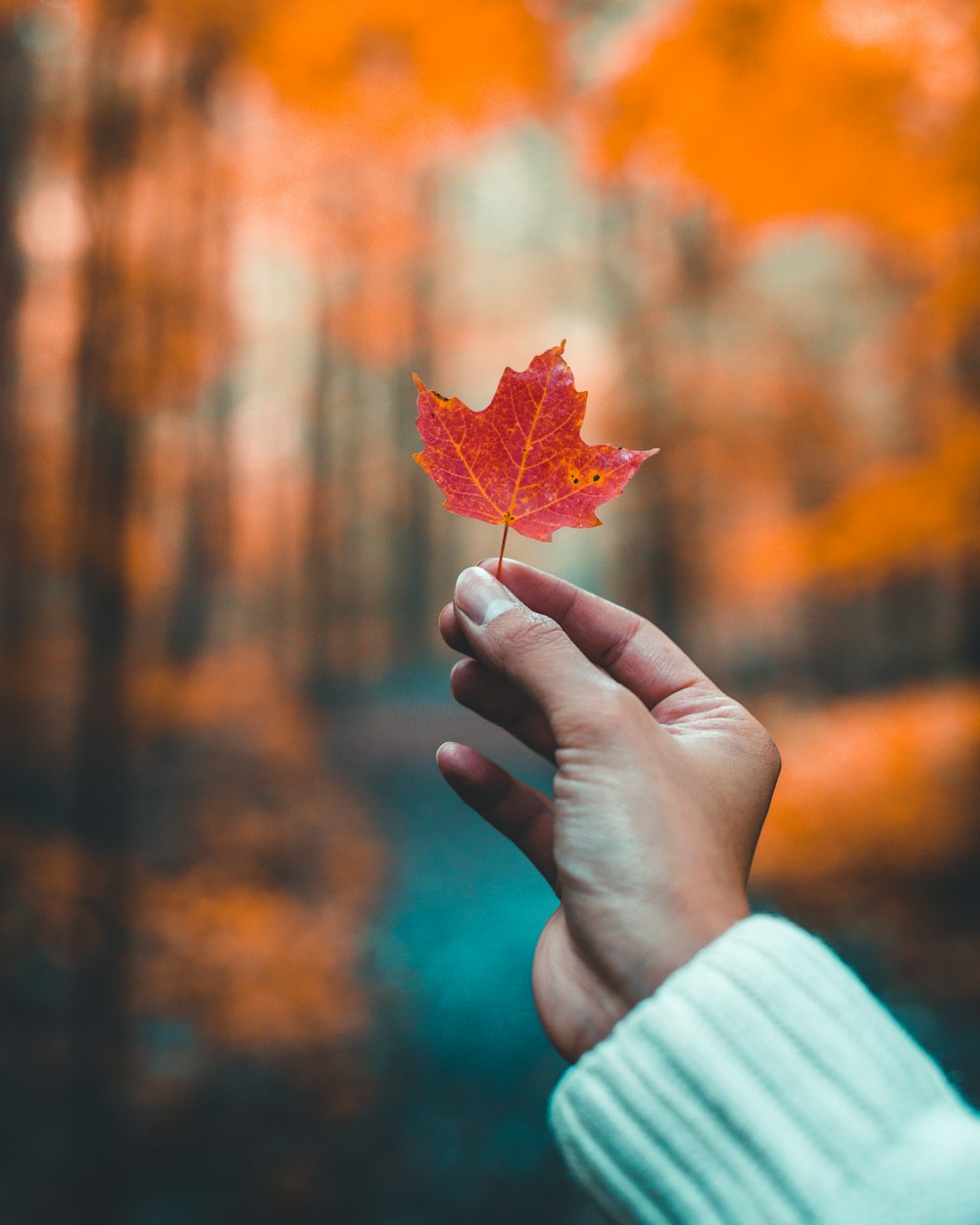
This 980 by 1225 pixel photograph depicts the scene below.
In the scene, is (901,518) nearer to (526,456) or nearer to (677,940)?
(526,456)

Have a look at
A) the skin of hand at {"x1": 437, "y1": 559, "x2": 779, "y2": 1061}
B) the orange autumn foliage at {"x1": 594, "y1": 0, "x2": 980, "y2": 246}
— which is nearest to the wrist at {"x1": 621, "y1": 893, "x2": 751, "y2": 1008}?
the skin of hand at {"x1": 437, "y1": 559, "x2": 779, "y2": 1061}

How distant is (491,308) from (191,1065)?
4.67 metres

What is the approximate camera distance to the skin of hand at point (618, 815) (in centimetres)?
78

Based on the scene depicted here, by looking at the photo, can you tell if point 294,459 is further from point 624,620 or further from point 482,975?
point 624,620

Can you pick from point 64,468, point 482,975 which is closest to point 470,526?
point 64,468

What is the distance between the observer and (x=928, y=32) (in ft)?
10.3

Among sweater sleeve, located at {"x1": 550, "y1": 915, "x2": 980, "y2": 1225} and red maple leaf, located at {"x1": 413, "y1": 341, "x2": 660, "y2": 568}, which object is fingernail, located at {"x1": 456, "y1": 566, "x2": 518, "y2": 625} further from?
sweater sleeve, located at {"x1": 550, "y1": 915, "x2": 980, "y2": 1225}

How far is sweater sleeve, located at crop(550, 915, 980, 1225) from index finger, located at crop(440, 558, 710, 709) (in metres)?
0.46

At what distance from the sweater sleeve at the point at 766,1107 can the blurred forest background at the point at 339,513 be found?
270cm

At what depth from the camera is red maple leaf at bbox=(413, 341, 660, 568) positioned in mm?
880

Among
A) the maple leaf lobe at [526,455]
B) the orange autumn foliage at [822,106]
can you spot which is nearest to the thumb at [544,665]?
the maple leaf lobe at [526,455]

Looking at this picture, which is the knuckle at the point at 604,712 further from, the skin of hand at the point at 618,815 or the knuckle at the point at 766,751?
the knuckle at the point at 766,751

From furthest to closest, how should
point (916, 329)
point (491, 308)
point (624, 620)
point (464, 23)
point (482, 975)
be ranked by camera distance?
point (491, 308) → point (916, 329) → point (482, 975) → point (464, 23) → point (624, 620)

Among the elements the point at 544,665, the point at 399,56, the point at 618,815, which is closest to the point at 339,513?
the point at 399,56
